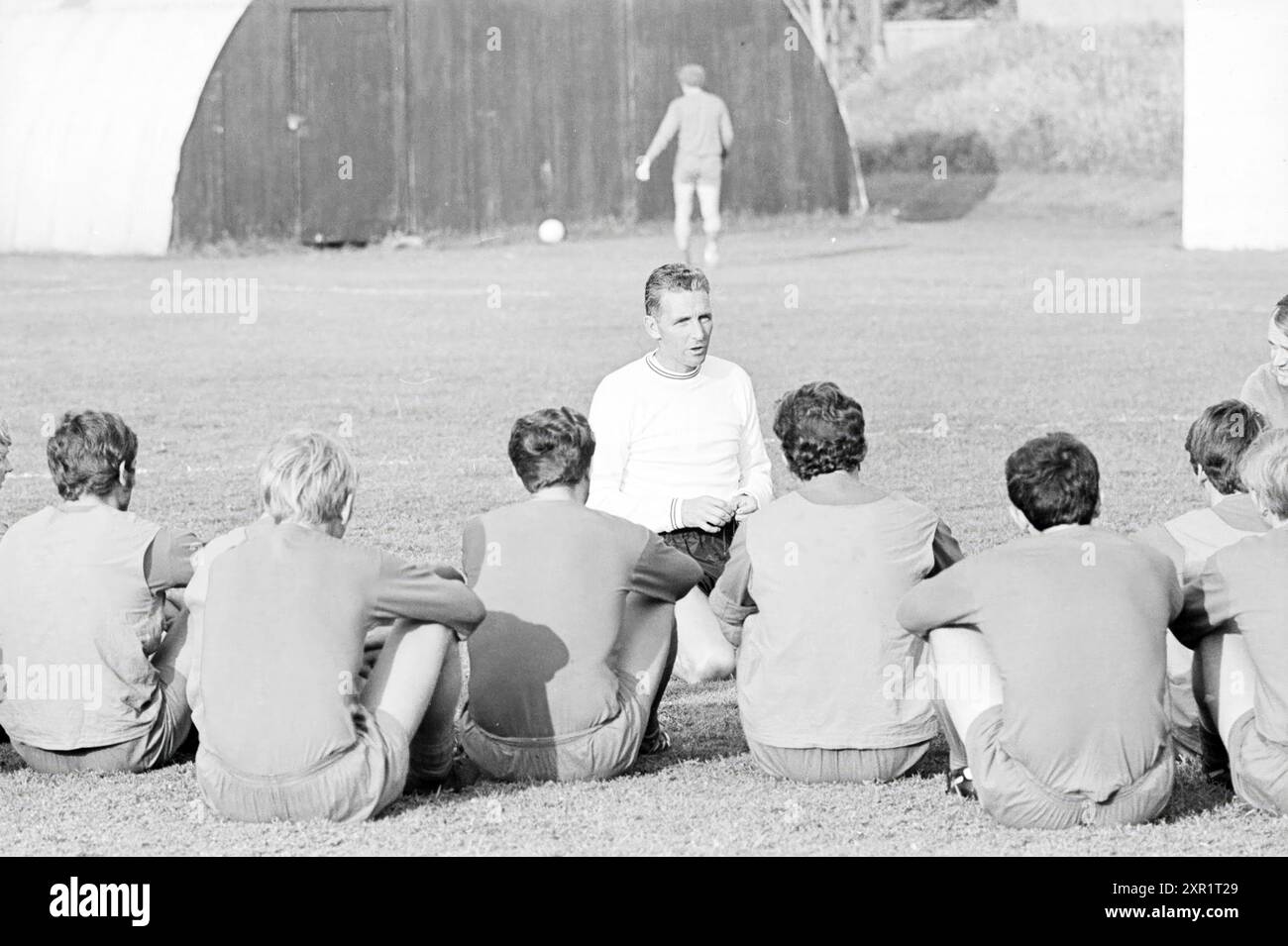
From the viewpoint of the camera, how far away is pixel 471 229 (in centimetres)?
3056

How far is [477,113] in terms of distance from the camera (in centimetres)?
3047

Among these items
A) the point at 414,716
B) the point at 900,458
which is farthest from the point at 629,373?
the point at 900,458

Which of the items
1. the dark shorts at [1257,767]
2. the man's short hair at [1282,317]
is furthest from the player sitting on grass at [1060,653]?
the man's short hair at [1282,317]

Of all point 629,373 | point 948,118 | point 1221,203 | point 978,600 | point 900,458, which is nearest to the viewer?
point 978,600

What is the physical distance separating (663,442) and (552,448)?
180cm

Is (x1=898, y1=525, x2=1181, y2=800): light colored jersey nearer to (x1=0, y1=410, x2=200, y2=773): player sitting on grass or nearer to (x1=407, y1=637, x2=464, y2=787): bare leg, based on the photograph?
(x1=407, y1=637, x2=464, y2=787): bare leg

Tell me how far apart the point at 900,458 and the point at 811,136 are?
66.6 ft

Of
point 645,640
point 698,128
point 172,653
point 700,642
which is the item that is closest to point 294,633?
point 172,653

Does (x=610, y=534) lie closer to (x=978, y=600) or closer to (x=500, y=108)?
(x=978, y=600)

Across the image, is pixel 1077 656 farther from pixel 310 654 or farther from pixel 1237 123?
pixel 1237 123

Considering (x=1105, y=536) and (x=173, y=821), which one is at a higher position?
(x=1105, y=536)

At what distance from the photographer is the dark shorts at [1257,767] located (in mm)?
5555

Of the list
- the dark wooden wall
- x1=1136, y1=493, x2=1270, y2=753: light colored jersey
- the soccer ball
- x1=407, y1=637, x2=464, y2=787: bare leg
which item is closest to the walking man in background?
the soccer ball

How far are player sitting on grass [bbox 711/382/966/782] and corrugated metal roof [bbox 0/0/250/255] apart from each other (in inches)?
925
